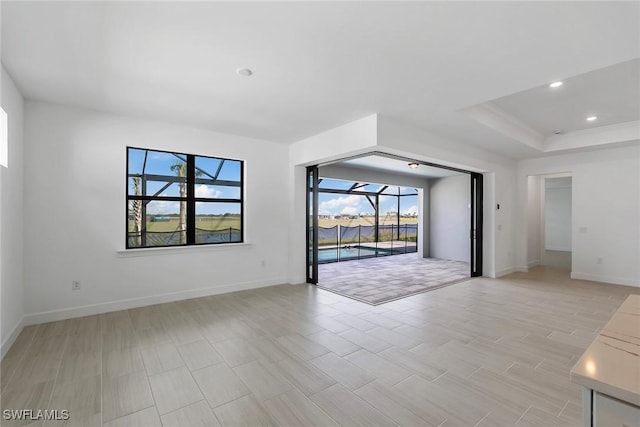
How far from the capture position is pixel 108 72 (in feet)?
9.16

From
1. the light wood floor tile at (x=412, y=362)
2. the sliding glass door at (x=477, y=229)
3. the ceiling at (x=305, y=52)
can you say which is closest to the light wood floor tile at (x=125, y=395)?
the light wood floor tile at (x=412, y=362)

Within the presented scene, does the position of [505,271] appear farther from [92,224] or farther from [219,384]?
[92,224]

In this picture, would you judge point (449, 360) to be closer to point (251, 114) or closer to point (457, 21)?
point (457, 21)

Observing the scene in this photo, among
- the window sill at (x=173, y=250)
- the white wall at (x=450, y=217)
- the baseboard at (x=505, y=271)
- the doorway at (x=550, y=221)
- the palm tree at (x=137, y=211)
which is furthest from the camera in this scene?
the white wall at (x=450, y=217)

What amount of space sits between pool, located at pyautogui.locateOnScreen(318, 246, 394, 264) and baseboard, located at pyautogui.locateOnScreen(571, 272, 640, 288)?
500cm

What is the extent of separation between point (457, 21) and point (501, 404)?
2706 mm

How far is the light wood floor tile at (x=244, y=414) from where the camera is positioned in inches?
72.6

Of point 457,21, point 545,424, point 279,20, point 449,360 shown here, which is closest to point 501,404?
point 545,424

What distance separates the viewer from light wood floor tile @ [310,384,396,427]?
6.10 feet

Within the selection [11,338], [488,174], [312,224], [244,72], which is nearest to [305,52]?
[244,72]

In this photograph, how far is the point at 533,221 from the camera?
25.5 feet

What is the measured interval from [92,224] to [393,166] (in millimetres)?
6291

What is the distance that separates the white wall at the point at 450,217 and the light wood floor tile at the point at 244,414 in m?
7.96

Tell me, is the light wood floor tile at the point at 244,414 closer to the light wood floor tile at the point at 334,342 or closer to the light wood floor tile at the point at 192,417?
the light wood floor tile at the point at 192,417
